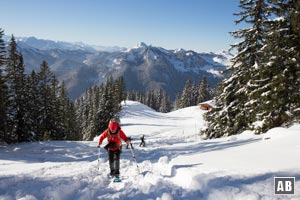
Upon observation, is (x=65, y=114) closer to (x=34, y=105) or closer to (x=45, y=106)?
(x=45, y=106)

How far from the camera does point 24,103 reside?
35.7 m

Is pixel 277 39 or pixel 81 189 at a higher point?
pixel 277 39

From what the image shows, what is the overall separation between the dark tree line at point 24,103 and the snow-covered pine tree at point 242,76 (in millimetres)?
22966

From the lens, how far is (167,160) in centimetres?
1403

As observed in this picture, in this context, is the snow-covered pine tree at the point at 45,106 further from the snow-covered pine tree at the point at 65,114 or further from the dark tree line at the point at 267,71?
the dark tree line at the point at 267,71

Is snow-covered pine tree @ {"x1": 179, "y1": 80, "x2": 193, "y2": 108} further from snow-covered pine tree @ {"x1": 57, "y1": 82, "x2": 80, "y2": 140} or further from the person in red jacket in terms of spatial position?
the person in red jacket

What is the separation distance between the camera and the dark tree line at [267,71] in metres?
16.6

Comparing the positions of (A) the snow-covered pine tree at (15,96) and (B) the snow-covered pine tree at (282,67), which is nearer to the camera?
(B) the snow-covered pine tree at (282,67)

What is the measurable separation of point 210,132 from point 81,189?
21.3 metres

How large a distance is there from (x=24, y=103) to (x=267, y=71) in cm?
2959

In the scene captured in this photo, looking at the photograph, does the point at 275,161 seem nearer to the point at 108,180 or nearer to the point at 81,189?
the point at 108,180

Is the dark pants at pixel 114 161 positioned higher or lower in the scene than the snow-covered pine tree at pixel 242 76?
lower

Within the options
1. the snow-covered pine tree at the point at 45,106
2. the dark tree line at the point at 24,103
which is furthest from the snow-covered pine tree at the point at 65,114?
the snow-covered pine tree at the point at 45,106

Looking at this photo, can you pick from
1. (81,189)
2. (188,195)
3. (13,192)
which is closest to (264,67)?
(188,195)
